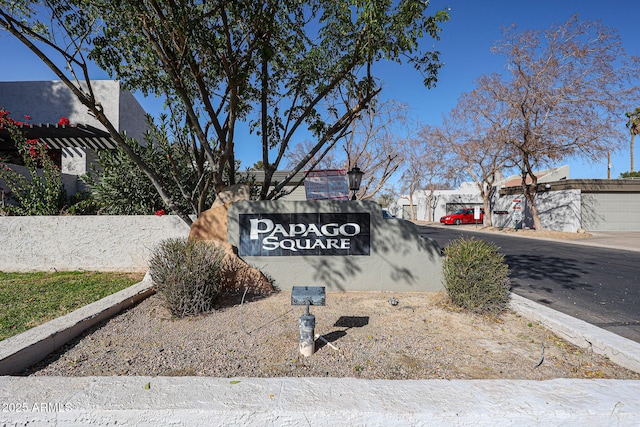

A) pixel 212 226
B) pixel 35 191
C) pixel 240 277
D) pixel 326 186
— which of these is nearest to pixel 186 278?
pixel 240 277

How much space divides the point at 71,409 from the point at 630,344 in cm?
506

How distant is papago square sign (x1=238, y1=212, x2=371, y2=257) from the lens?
5957 mm

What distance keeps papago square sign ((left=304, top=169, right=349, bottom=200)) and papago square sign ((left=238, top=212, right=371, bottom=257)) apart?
2099 mm

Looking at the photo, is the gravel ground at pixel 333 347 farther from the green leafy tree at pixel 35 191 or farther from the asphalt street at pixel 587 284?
the green leafy tree at pixel 35 191

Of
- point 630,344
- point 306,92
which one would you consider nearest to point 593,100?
point 306,92

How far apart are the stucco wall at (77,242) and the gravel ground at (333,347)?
3088 mm

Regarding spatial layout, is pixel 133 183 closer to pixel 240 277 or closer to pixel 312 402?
pixel 240 277

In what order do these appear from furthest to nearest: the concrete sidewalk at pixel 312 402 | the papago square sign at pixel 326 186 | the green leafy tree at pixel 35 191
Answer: the green leafy tree at pixel 35 191 < the papago square sign at pixel 326 186 < the concrete sidewalk at pixel 312 402

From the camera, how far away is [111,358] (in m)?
3.21

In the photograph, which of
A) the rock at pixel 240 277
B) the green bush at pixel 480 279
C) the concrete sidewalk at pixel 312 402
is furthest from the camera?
the rock at pixel 240 277

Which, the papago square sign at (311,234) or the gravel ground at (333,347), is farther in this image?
the papago square sign at (311,234)

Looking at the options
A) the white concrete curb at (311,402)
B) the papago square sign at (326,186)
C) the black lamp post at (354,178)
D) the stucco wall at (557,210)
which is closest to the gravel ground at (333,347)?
the white concrete curb at (311,402)

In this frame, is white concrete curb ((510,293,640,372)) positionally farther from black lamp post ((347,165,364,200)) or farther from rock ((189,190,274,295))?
black lamp post ((347,165,364,200))

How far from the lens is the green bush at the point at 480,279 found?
450 cm
